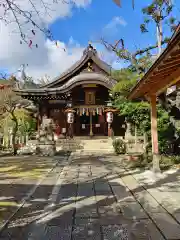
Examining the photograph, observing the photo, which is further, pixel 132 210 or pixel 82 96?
pixel 82 96

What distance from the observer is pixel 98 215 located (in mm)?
4812

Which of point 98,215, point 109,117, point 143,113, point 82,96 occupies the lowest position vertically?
point 98,215

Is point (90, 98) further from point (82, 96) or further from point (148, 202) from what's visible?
point (148, 202)

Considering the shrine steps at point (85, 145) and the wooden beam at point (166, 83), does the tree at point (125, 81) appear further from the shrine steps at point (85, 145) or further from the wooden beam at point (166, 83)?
the shrine steps at point (85, 145)

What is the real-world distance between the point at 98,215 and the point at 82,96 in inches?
841

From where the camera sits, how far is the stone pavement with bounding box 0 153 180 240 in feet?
13.0

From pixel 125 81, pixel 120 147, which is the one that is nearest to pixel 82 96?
pixel 120 147

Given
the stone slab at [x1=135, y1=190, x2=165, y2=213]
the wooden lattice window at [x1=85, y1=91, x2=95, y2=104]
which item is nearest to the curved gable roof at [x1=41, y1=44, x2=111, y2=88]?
the wooden lattice window at [x1=85, y1=91, x2=95, y2=104]

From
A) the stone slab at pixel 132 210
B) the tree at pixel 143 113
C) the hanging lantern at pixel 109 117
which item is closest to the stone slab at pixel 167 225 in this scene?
the stone slab at pixel 132 210

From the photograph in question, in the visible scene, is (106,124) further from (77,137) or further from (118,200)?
(118,200)

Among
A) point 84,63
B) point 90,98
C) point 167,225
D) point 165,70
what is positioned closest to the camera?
point 167,225

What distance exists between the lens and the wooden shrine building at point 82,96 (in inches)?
961

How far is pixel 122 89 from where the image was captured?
48.1 feet

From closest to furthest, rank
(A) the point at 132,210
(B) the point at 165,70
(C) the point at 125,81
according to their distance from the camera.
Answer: (A) the point at 132,210
(B) the point at 165,70
(C) the point at 125,81
